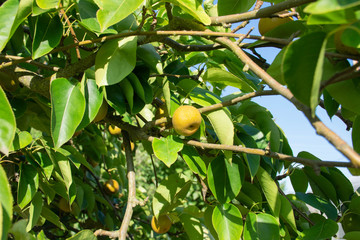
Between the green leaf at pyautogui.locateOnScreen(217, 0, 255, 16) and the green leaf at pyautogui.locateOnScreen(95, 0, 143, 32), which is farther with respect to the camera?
the green leaf at pyautogui.locateOnScreen(217, 0, 255, 16)

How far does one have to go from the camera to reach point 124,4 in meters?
0.71

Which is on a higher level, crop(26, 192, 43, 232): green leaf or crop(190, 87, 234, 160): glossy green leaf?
crop(190, 87, 234, 160): glossy green leaf

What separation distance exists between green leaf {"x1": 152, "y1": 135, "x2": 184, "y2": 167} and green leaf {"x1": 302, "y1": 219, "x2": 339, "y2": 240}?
45 centimetres

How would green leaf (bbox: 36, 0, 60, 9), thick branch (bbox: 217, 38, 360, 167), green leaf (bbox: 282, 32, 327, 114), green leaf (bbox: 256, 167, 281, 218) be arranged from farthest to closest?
green leaf (bbox: 256, 167, 281, 218) → green leaf (bbox: 36, 0, 60, 9) → green leaf (bbox: 282, 32, 327, 114) → thick branch (bbox: 217, 38, 360, 167)

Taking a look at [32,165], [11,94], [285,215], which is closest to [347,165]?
[285,215]

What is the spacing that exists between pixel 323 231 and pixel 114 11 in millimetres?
806

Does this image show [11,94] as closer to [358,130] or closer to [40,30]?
[40,30]

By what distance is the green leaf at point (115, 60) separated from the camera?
843mm

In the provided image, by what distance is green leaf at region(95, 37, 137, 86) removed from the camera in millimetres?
843

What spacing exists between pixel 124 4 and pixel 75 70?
348 mm

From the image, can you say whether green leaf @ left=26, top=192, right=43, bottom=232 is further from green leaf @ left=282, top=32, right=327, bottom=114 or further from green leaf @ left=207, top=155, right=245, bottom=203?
green leaf @ left=282, top=32, right=327, bottom=114

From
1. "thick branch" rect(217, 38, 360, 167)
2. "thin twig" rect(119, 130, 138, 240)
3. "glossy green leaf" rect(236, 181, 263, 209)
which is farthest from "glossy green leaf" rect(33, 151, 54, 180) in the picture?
"thick branch" rect(217, 38, 360, 167)

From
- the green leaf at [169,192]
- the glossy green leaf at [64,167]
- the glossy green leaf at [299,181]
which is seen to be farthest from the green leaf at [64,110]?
the glossy green leaf at [299,181]

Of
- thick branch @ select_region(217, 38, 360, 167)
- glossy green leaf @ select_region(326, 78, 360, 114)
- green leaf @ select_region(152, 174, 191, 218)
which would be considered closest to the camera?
thick branch @ select_region(217, 38, 360, 167)
